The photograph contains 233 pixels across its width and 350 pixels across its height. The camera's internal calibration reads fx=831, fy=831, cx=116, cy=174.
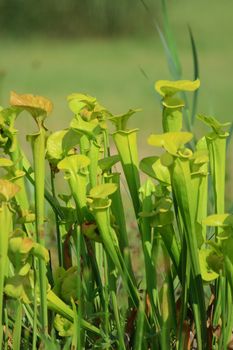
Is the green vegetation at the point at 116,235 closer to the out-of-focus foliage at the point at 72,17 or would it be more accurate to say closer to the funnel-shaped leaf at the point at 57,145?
the funnel-shaped leaf at the point at 57,145

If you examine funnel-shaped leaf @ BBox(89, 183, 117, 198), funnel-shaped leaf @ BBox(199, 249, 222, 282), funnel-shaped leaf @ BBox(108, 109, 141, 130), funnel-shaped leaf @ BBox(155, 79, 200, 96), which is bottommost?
funnel-shaped leaf @ BBox(199, 249, 222, 282)

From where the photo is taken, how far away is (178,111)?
0.85 m

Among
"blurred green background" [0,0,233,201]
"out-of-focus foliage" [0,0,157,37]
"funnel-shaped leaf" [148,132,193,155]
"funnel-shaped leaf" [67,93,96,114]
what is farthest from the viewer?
"out-of-focus foliage" [0,0,157,37]

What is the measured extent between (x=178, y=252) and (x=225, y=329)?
91 mm

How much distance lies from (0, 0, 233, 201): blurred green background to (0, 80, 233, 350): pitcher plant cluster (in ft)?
10.9

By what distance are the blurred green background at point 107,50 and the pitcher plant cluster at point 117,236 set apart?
3.32 metres

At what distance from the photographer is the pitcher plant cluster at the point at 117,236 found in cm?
78

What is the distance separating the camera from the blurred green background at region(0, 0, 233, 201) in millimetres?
4777

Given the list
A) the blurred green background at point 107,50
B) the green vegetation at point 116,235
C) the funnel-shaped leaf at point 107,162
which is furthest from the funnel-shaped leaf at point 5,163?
the blurred green background at point 107,50

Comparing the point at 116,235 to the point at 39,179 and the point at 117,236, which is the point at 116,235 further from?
the point at 39,179

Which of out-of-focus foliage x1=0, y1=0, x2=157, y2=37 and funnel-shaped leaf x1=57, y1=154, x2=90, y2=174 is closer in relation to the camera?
funnel-shaped leaf x1=57, y1=154, x2=90, y2=174

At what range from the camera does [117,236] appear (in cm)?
89

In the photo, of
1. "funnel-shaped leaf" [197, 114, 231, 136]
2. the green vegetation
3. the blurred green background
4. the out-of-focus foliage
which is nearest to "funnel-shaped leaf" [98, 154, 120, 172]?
the green vegetation

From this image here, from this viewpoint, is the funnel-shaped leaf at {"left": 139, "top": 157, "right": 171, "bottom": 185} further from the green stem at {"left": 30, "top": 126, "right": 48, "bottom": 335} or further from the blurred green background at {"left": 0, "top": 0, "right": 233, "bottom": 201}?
the blurred green background at {"left": 0, "top": 0, "right": 233, "bottom": 201}
